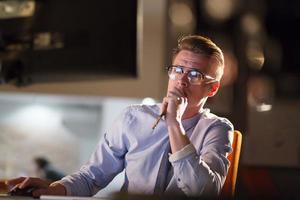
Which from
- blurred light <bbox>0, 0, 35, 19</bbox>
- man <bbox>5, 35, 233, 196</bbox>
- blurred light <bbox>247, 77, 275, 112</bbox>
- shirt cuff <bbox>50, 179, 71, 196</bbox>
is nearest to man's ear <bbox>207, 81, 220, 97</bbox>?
man <bbox>5, 35, 233, 196</bbox>

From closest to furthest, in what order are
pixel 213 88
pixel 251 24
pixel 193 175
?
pixel 193 175, pixel 213 88, pixel 251 24

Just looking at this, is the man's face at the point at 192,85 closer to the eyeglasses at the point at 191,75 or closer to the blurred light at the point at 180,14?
the eyeglasses at the point at 191,75

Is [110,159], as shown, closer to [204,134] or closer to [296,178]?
[204,134]

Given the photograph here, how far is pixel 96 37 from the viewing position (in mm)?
1160

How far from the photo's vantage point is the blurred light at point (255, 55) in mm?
1052

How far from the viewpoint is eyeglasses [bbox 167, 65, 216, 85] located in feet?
3.06

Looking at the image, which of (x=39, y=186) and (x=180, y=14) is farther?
(x=180, y=14)

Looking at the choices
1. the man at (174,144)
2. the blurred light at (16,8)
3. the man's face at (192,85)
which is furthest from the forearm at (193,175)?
the blurred light at (16,8)

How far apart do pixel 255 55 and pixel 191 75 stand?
0.20 metres

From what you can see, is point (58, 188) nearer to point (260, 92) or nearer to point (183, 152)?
point (183, 152)

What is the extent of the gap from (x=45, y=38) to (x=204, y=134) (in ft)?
1.68

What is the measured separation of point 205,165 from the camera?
2.89 ft

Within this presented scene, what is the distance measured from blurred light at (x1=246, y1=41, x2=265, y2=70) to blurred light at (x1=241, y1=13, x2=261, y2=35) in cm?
3

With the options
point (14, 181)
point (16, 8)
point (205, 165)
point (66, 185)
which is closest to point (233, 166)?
point (205, 165)
